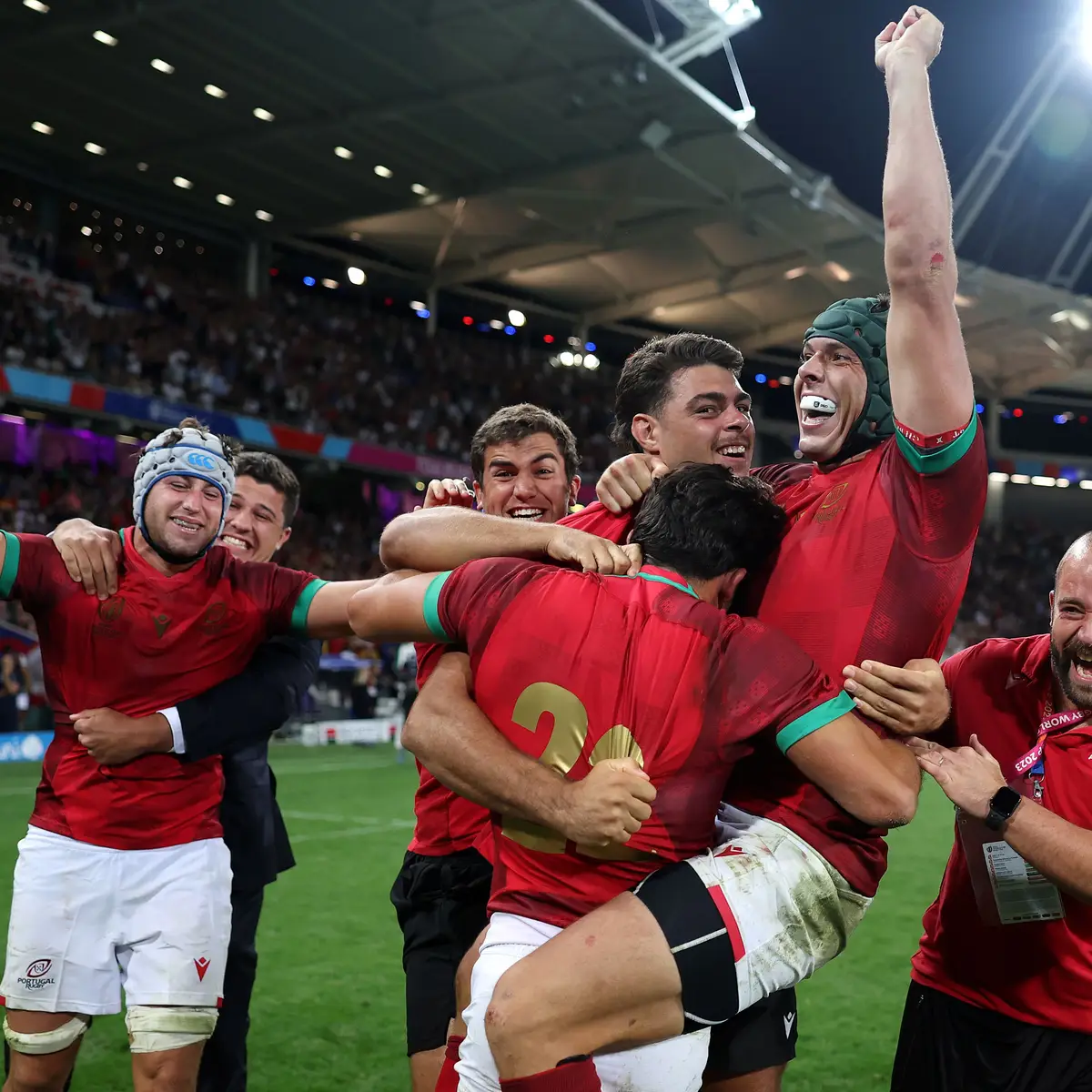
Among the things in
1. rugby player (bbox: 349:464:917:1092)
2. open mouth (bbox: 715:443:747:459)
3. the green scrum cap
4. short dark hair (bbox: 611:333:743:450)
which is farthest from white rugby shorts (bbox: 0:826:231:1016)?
the green scrum cap

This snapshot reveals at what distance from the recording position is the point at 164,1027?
3646 mm

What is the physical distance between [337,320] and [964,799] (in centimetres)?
2862

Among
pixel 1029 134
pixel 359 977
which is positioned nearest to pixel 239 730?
pixel 359 977

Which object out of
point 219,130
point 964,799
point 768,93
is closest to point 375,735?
point 219,130

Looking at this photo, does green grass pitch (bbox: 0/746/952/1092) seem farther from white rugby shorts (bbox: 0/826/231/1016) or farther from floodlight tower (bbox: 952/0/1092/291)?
floodlight tower (bbox: 952/0/1092/291)

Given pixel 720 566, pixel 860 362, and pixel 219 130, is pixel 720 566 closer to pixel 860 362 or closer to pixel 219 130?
pixel 860 362

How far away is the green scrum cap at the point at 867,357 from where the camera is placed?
2963 mm

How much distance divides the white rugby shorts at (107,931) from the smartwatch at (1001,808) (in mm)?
2479

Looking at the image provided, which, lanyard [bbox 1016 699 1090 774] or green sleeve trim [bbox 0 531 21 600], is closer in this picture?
lanyard [bbox 1016 699 1090 774]

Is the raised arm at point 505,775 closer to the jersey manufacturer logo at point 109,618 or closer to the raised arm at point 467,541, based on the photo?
the raised arm at point 467,541

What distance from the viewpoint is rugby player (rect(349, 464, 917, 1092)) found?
7.97 ft

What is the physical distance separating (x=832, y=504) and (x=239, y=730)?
2.25 meters

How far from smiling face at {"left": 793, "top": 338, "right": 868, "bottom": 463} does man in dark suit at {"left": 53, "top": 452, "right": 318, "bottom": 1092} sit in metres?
2.17

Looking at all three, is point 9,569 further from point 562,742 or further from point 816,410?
point 816,410
